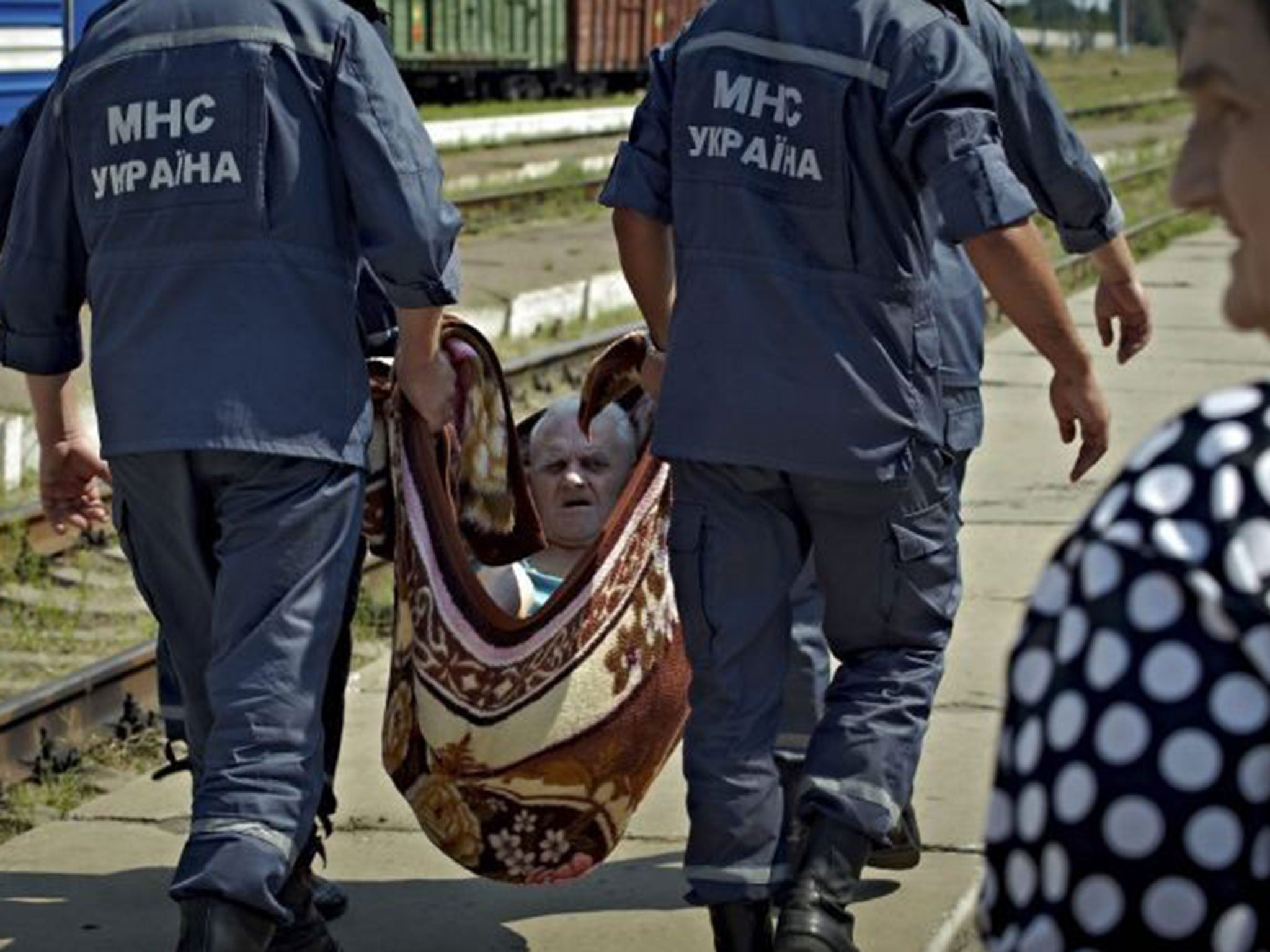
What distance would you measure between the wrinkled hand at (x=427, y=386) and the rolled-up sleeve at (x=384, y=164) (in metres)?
0.26

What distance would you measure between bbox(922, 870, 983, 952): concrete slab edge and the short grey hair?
966 millimetres

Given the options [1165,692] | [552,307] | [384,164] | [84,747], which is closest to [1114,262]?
[384,164]

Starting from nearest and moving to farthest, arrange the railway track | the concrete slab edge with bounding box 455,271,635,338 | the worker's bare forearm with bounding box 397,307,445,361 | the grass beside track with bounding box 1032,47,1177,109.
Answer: the worker's bare forearm with bounding box 397,307,445,361 < the railway track < the concrete slab edge with bounding box 455,271,635,338 < the grass beside track with bounding box 1032,47,1177,109

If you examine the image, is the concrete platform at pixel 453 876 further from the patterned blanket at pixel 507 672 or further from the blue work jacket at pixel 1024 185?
the blue work jacket at pixel 1024 185

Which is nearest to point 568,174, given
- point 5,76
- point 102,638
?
point 5,76

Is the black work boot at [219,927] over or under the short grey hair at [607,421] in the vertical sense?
under

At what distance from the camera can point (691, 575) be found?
4500 mm

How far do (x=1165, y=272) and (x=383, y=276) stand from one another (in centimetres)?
1567

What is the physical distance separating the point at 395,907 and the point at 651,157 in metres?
1.48

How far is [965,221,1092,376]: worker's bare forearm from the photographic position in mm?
4332

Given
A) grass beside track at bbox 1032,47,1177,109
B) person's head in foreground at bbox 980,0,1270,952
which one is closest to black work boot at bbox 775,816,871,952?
person's head in foreground at bbox 980,0,1270,952

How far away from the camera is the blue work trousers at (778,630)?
14.7 ft

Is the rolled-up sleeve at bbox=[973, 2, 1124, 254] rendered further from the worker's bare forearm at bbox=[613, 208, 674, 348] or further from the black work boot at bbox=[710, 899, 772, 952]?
the black work boot at bbox=[710, 899, 772, 952]

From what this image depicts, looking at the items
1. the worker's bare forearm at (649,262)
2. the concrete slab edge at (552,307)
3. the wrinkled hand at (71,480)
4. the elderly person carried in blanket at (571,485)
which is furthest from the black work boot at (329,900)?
the concrete slab edge at (552,307)
